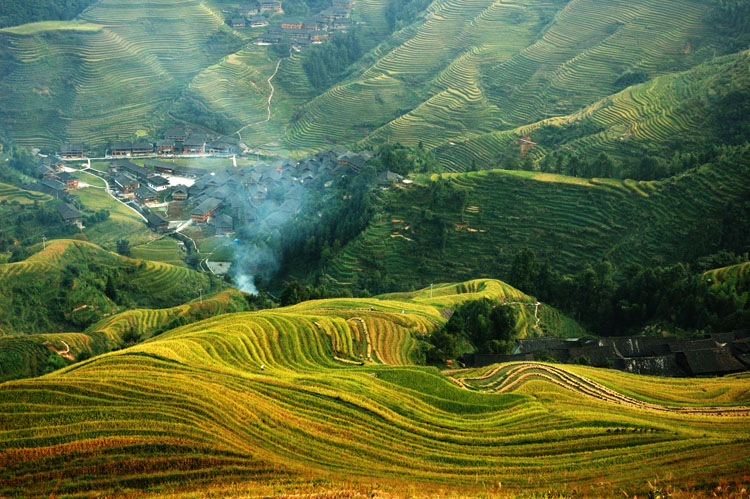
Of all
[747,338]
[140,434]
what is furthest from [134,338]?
[747,338]

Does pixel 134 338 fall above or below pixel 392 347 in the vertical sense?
below

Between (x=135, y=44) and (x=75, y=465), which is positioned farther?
(x=135, y=44)

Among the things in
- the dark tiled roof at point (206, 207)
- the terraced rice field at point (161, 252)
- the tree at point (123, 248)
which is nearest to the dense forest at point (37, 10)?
the dark tiled roof at point (206, 207)

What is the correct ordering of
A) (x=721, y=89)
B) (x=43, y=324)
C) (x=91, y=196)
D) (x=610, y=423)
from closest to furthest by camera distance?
(x=610, y=423) < (x=43, y=324) < (x=721, y=89) < (x=91, y=196)

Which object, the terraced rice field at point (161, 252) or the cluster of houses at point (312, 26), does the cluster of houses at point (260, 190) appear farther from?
the cluster of houses at point (312, 26)

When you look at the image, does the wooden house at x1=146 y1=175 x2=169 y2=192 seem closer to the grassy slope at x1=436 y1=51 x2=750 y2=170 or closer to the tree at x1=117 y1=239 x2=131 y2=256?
the tree at x1=117 y1=239 x2=131 y2=256

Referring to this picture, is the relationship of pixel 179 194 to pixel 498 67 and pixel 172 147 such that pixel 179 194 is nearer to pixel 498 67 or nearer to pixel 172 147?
pixel 172 147

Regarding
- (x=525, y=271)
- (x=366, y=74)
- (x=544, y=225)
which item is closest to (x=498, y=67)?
(x=366, y=74)

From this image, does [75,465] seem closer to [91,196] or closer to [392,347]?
[392,347]
